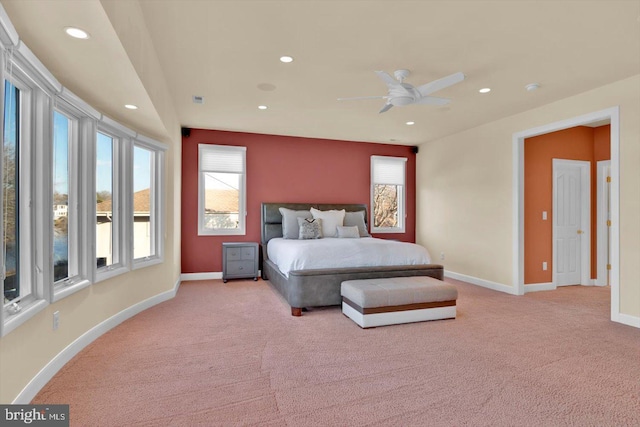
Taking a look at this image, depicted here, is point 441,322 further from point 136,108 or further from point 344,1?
point 136,108

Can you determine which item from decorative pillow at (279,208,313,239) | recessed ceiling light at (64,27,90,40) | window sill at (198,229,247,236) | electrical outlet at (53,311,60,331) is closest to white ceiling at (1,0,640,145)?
recessed ceiling light at (64,27,90,40)

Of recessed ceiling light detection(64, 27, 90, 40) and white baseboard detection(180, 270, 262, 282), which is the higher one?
recessed ceiling light detection(64, 27, 90, 40)

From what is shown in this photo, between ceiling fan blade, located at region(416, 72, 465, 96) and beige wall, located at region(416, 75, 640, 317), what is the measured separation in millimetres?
2092

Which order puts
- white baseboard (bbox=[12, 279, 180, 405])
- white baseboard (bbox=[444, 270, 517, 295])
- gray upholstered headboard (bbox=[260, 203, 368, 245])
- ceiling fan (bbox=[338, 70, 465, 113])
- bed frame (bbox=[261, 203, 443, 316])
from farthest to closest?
gray upholstered headboard (bbox=[260, 203, 368, 245]), white baseboard (bbox=[444, 270, 517, 295]), bed frame (bbox=[261, 203, 443, 316]), ceiling fan (bbox=[338, 70, 465, 113]), white baseboard (bbox=[12, 279, 180, 405])

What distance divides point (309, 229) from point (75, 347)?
3.32m

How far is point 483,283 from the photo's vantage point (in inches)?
207

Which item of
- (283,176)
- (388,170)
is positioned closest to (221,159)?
(283,176)

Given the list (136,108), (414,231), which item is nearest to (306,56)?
(136,108)

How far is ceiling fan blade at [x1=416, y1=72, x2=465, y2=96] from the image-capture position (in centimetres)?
279

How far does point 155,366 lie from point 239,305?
167cm

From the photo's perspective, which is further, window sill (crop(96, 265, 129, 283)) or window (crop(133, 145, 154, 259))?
window (crop(133, 145, 154, 259))

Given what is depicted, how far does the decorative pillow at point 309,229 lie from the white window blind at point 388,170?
6.26ft

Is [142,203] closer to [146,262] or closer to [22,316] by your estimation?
[146,262]

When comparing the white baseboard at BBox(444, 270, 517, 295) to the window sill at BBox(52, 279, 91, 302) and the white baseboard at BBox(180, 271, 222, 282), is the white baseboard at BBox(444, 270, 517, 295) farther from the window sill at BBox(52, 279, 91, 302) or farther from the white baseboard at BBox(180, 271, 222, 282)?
the window sill at BBox(52, 279, 91, 302)
